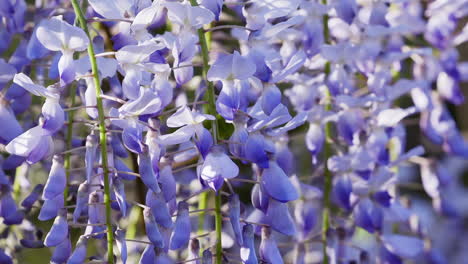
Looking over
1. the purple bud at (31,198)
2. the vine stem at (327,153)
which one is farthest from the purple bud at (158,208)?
the vine stem at (327,153)

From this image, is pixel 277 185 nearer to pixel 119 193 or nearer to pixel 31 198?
pixel 119 193

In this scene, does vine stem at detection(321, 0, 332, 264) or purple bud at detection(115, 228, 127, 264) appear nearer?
purple bud at detection(115, 228, 127, 264)

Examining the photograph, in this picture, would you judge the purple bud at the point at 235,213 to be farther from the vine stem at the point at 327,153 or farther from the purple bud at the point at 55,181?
the vine stem at the point at 327,153

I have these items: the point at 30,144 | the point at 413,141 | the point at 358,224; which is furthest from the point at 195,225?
the point at 413,141

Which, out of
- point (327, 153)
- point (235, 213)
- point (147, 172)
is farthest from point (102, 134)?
point (327, 153)

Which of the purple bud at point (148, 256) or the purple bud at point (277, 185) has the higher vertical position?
the purple bud at point (277, 185)

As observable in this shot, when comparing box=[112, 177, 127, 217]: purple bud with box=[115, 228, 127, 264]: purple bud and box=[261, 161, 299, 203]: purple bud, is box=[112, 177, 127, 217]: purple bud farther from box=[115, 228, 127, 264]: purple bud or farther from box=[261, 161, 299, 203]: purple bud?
box=[261, 161, 299, 203]: purple bud

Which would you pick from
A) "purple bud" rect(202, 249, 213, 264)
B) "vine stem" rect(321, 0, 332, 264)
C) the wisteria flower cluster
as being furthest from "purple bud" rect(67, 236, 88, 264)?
"vine stem" rect(321, 0, 332, 264)

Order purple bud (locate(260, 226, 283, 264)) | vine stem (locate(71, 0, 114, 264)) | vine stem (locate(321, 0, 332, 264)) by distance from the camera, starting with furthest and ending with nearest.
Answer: vine stem (locate(321, 0, 332, 264)), purple bud (locate(260, 226, 283, 264)), vine stem (locate(71, 0, 114, 264))
